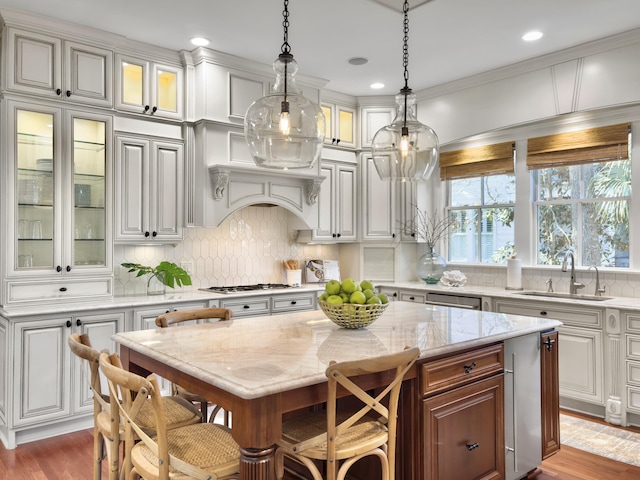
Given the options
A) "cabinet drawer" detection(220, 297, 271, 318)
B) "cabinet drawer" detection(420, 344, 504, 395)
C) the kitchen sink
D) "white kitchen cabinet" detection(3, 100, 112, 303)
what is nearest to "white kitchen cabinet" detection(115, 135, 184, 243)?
"white kitchen cabinet" detection(3, 100, 112, 303)

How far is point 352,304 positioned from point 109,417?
1144mm

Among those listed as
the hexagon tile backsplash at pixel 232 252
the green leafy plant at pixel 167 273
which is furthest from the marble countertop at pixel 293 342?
the hexagon tile backsplash at pixel 232 252

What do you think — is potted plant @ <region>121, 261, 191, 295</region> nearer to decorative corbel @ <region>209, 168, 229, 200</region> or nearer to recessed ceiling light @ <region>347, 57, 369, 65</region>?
decorative corbel @ <region>209, 168, 229, 200</region>

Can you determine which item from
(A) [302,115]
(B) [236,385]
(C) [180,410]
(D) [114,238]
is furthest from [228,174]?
(B) [236,385]

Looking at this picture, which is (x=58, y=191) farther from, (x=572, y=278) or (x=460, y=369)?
(x=572, y=278)

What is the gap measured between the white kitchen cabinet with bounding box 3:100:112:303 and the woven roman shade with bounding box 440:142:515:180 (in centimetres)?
349

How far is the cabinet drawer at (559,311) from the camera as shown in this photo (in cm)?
387

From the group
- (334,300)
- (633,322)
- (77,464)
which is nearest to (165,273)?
(77,464)

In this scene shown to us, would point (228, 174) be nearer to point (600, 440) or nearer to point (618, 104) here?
point (618, 104)

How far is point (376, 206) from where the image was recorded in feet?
18.4

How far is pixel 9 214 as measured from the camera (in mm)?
3479

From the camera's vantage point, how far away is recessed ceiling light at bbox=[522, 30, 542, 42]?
388 centimetres

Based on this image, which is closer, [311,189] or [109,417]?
[109,417]

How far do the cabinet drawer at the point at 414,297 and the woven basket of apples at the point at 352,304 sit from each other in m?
2.65
